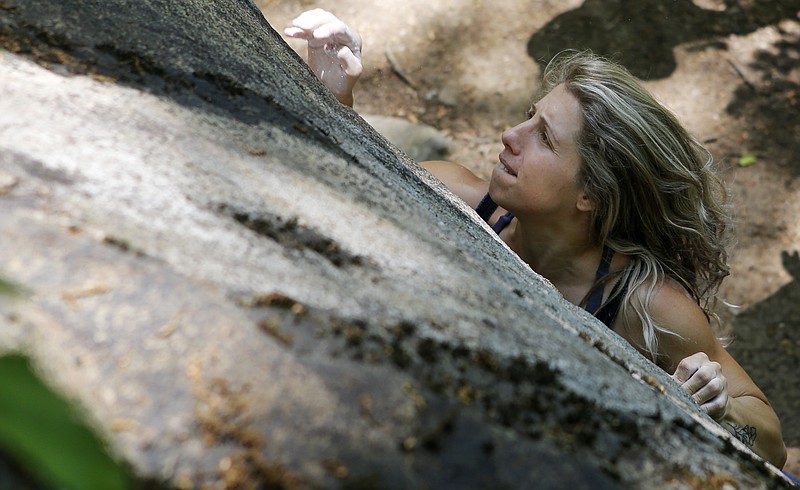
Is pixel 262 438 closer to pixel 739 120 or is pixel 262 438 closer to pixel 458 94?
pixel 458 94

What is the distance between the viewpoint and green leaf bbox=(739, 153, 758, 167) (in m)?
5.19

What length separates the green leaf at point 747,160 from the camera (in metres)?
5.19

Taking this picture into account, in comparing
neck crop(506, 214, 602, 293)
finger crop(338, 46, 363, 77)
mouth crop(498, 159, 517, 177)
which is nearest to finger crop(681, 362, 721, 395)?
neck crop(506, 214, 602, 293)

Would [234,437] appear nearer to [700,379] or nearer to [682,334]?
[700,379]

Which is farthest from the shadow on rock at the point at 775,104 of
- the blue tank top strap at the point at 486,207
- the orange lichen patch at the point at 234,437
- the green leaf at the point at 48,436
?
the green leaf at the point at 48,436

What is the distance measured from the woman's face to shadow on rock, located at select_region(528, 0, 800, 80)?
3.11 metres

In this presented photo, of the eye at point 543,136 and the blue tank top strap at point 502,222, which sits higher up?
the eye at point 543,136

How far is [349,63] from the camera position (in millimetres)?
2838

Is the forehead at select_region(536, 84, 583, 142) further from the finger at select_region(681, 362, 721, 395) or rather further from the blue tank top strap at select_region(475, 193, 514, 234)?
the finger at select_region(681, 362, 721, 395)

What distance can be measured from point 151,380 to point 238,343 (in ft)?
0.37

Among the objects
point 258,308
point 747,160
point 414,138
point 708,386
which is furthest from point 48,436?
point 747,160

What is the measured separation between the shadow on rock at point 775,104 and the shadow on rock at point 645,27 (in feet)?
1.07

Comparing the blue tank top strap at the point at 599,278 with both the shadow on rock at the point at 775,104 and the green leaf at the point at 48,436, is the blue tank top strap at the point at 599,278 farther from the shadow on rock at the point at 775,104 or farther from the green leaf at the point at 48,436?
the shadow on rock at the point at 775,104

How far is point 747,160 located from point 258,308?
16.7ft
